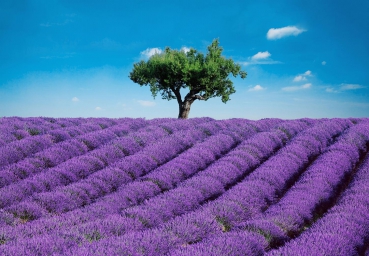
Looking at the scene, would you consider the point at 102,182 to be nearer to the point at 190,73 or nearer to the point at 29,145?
the point at 29,145

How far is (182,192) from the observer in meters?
8.84

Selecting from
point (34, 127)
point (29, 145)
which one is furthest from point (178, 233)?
point (34, 127)

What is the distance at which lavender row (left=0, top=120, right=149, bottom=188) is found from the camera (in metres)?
10.7

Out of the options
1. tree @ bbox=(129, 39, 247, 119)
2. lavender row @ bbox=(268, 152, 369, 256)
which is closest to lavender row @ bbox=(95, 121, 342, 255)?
lavender row @ bbox=(268, 152, 369, 256)

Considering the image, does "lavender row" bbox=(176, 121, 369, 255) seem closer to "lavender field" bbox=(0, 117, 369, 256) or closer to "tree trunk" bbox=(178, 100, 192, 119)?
"lavender field" bbox=(0, 117, 369, 256)

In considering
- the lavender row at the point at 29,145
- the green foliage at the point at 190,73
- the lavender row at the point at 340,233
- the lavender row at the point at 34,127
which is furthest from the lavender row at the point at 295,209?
the green foliage at the point at 190,73

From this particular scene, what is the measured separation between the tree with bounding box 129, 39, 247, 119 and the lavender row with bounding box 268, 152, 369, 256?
75.7 ft

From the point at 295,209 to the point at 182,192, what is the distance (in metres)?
2.49

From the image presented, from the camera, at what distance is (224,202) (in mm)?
8125

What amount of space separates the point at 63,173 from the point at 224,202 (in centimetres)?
490

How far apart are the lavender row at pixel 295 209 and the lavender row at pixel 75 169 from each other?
5429mm

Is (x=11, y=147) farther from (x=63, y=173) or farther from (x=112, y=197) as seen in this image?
(x=112, y=197)

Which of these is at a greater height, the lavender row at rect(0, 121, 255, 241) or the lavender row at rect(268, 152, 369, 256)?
the lavender row at rect(0, 121, 255, 241)

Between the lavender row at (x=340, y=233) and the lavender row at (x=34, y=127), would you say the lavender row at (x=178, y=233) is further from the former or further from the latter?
the lavender row at (x=34, y=127)
